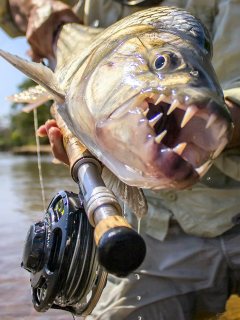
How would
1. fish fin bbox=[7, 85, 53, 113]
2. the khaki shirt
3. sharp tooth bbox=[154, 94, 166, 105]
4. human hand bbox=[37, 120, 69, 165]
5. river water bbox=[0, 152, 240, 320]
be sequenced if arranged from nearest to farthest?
sharp tooth bbox=[154, 94, 166, 105], human hand bbox=[37, 120, 69, 165], the khaki shirt, fish fin bbox=[7, 85, 53, 113], river water bbox=[0, 152, 240, 320]

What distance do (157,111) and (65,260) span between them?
2.00ft

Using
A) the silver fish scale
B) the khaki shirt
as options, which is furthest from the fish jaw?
the khaki shirt

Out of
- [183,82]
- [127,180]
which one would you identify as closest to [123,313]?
[127,180]

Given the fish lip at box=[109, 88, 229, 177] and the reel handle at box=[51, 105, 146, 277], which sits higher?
the fish lip at box=[109, 88, 229, 177]

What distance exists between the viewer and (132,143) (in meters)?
1.54

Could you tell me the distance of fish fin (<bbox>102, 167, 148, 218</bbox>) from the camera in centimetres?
193

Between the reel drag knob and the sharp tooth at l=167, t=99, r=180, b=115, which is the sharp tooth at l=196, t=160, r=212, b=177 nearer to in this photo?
the sharp tooth at l=167, t=99, r=180, b=115

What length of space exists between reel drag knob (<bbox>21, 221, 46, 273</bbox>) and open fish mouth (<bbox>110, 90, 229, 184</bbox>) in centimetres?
67

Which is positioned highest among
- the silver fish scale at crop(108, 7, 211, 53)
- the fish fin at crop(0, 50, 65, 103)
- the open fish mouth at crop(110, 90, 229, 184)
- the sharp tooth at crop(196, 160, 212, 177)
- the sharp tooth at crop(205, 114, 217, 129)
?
the sharp tooth at crop(205, 114, 217, 129)

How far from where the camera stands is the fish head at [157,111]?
1.43 metres

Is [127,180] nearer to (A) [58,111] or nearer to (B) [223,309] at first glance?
(A) [58,111]

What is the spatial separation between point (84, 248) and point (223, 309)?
1217mm

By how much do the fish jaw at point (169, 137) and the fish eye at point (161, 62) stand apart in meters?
0.13

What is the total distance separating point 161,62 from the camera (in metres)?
1.71
